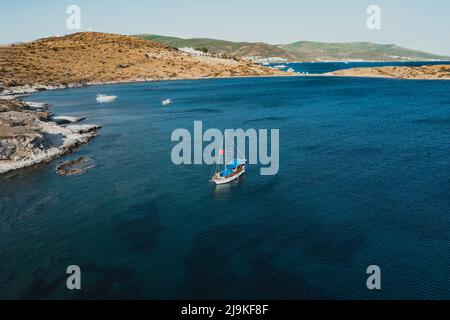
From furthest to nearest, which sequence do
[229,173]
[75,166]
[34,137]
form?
Answer: [34,137]
[75,166]
[229,173]

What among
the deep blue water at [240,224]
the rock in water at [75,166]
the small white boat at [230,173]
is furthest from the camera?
the rock in water at [75,166]

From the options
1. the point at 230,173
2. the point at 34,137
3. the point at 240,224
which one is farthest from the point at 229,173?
the point at 34,137

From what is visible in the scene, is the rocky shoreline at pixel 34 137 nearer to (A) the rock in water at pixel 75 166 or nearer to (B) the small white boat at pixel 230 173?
(A) the rock in water at pixel 75 166

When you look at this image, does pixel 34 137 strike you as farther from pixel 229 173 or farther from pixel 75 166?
pixel 229 173

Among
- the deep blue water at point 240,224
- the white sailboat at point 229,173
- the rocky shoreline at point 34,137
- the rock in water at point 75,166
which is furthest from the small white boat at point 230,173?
the rocky shoreline at point 34,137

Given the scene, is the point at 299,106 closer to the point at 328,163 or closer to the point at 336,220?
the point at 328,163

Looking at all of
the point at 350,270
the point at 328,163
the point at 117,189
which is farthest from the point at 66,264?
the point at 328,163
